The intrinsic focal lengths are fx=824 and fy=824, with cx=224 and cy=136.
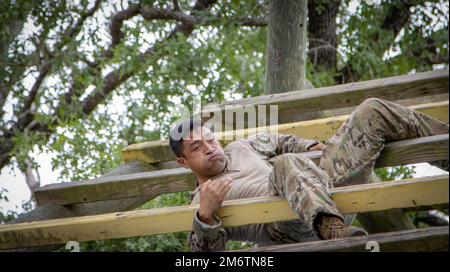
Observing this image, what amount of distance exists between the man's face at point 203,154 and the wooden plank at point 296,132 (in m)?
0.48

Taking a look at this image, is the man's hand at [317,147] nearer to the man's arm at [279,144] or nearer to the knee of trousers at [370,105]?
the man's arm at [279,144]

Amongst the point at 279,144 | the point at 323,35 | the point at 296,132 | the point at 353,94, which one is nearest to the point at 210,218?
the point at 279,144

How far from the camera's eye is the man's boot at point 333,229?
10.9 feet

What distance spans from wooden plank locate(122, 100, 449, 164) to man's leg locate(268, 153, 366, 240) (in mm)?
848

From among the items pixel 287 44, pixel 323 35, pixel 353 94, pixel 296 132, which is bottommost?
pixel 296 132

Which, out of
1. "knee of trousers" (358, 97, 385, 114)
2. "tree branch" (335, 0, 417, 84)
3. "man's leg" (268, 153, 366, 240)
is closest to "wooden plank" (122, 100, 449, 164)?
"knee of trousers" (358, 97, 385, 114)

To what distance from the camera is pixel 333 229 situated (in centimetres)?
337

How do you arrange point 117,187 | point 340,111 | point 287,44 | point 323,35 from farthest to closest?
point 323,35
point 287,44
point 340,111
point 117,187

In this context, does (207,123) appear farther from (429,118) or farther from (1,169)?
(1,169)

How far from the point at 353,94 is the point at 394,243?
1827 millimetres

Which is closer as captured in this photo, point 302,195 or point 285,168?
point 302,195

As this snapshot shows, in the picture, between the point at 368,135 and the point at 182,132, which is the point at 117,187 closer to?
the point at 182,132

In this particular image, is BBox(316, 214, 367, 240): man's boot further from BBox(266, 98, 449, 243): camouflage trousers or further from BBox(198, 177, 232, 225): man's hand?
BBox(198, 177, 232, 225): man's hand
